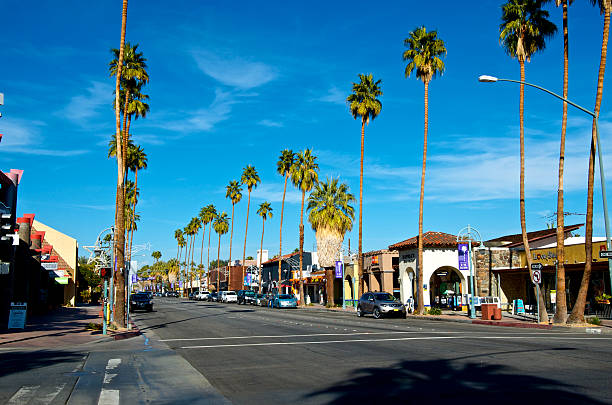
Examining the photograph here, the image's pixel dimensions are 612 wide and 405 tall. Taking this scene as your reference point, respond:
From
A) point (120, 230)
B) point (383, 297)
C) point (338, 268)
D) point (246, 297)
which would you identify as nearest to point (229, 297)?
point (246, 297)

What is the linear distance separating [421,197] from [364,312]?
29.7 ft

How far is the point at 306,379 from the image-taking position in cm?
1074

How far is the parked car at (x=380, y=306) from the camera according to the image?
35.7m

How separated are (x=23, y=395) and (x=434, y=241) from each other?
1506 inches

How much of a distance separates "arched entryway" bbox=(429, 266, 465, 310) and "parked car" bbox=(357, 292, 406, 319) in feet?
29.1

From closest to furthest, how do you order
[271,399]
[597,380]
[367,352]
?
[271,399], [597,380], [367,352]

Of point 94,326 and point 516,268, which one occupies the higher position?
point 516,268

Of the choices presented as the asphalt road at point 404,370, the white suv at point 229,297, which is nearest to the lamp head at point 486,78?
the asphalt road at point 404,370

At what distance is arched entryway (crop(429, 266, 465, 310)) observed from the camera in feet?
147

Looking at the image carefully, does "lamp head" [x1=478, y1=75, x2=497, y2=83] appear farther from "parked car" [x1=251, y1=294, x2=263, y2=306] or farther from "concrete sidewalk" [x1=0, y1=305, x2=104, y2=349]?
"parked car" [x1=251, y1=294, x2=263, y2=306]

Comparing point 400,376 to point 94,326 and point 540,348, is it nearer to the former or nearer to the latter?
point 540,348

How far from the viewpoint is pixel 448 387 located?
31.1 feet

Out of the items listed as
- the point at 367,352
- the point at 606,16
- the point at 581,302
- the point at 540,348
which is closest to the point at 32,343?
the point at 367,352

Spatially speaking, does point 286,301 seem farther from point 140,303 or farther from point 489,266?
point 489,266
